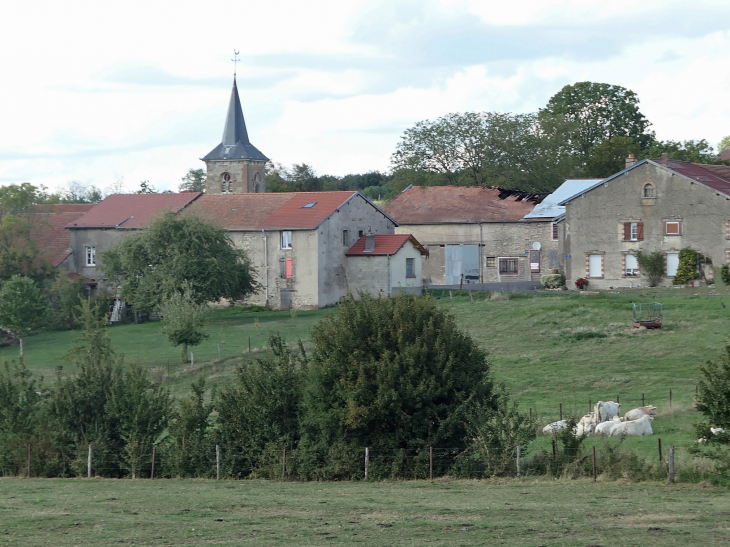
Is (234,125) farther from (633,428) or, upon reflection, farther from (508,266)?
(633,428)

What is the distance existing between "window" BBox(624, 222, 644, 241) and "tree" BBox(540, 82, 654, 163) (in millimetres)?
44120

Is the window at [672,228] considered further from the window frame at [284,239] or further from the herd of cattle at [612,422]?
the herd of cattle at [612,422]

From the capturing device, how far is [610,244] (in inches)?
2196

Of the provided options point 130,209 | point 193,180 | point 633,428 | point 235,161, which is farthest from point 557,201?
point 193,180

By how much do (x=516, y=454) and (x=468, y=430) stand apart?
1477 mm

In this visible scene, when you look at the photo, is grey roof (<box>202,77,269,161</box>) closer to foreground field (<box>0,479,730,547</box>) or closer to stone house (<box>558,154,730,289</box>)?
stone house (<box>558,154,730,289</box>)

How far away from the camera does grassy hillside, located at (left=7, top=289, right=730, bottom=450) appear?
33719 mm

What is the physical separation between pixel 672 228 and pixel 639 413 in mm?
27372

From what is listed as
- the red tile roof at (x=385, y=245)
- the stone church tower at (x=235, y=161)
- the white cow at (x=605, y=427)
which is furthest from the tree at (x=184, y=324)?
the stone church tower at (x=235, y=161)

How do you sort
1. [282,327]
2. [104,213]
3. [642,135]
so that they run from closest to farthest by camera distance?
1. [282,327]
2. [104,213]
3. [642,135]

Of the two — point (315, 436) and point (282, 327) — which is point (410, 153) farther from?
point (315, 436)

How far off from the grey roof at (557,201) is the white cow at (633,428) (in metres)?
39.3

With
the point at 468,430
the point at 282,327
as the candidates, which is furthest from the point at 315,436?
the point at 282,327

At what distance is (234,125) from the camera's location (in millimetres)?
88500
